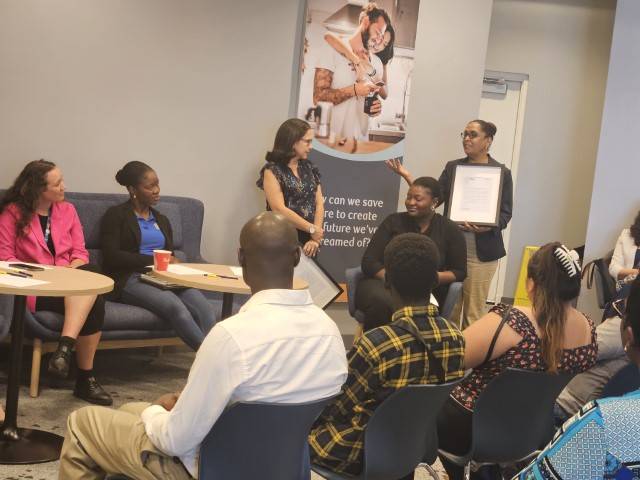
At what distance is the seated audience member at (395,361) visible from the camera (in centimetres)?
270

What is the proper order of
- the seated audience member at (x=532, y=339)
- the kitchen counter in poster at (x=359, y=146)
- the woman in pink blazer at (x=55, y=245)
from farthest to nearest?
the kitchen counter in poster at (x=359, y=146)
the woman in pink blazer at (x=55, y=245)
the seated audience member at (x=532, y=339)

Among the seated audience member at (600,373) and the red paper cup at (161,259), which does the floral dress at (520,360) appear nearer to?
the seated audience member at (600,373)

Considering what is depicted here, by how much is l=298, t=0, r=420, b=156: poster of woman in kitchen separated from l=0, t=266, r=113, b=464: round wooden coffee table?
9.64 ft

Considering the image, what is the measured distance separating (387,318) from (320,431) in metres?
2.91

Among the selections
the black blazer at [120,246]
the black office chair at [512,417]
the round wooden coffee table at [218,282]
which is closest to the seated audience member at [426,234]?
the round wooden coffee table at [218,282]

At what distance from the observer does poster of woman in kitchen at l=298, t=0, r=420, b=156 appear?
6500 millimetres

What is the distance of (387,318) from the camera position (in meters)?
5.68

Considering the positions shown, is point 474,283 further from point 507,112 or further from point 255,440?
point 255,440

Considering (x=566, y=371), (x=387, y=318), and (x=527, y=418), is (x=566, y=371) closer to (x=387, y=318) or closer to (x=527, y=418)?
(x=527, y=418)

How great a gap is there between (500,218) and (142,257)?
275cm

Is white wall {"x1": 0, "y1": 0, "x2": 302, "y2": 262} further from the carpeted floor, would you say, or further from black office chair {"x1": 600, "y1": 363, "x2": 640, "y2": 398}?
black office chair {"x1": 600, "y1": 363, "x2": 640, "y2": 398}

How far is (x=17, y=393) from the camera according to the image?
13.0 ft

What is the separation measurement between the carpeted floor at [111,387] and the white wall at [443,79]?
236 centimetres

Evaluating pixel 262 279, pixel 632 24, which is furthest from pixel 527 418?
pixel 632 24
